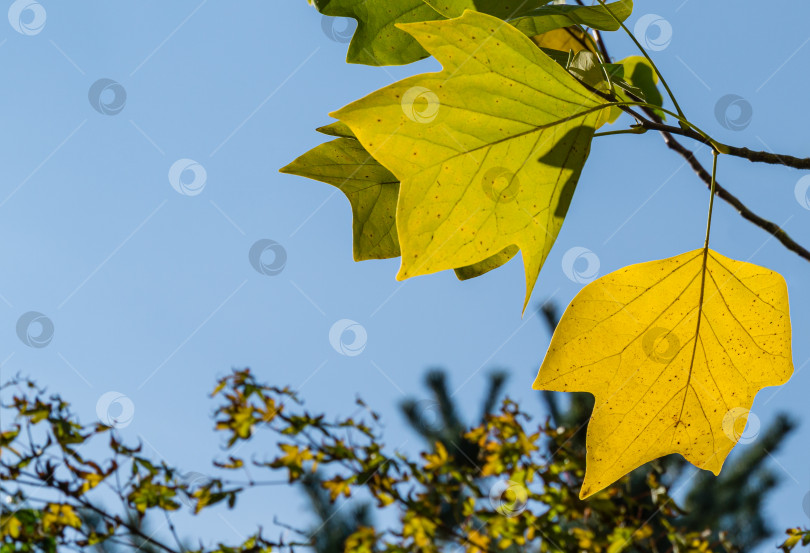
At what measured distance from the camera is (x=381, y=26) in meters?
0.63

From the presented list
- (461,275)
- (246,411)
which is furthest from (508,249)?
(246,411)

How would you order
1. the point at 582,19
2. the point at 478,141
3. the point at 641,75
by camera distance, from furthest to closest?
the point at 641,75 < the point at 582,19 < the point at 478,141

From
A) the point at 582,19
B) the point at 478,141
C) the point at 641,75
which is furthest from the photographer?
the point at 641,75

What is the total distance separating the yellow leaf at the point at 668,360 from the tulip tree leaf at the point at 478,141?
108mm

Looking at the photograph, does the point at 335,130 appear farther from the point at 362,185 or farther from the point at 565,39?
the point at 565,39

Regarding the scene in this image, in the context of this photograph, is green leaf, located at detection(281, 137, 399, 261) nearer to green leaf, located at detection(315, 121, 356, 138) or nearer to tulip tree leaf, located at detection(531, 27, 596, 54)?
green leaf, located at detection(315, 121, 356, 138)

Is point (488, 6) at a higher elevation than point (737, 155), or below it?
higher

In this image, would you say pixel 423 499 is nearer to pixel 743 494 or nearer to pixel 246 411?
pixel 246 411

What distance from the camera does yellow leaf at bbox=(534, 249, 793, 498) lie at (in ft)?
1.97

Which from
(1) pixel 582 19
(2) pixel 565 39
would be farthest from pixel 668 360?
(2) pixel 565 39

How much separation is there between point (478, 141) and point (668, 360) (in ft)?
0.90

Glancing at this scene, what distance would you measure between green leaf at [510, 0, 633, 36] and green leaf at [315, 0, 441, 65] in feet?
0.31

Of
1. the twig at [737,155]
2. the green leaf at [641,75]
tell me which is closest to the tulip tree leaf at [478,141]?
the twig at [737,155]

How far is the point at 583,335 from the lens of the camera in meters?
0.60
